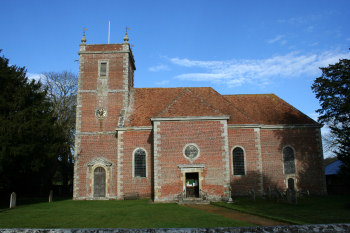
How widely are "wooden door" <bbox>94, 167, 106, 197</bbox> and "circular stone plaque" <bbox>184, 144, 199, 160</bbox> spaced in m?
8.31

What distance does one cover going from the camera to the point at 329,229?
2785mm

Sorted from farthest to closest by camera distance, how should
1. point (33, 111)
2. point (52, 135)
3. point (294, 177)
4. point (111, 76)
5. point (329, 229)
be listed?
point (111, 76)
point (294, 177)
point (52, 135)
point (33, 111)
point (329, 229)

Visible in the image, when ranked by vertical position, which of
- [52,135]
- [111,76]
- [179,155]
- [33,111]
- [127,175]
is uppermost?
[111,76]

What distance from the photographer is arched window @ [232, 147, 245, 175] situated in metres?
23.1

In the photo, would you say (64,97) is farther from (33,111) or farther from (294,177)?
(294,177)

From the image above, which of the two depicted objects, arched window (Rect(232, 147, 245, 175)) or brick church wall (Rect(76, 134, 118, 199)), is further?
brick church wall (Rect(76, 134, 118, 199))

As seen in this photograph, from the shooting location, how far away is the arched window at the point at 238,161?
23109 mm

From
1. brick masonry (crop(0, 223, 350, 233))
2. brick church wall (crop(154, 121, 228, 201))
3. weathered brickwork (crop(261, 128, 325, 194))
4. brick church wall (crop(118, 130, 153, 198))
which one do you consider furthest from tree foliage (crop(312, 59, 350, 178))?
brick masonry (crop(0, 223, 350, 233))

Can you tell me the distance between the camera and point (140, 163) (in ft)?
78.0

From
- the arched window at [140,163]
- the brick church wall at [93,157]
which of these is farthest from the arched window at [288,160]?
the brick church wall at [93,157]

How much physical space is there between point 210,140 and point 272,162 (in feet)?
23.5

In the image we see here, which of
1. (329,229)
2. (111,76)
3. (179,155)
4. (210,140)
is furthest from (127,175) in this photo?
(329,229)

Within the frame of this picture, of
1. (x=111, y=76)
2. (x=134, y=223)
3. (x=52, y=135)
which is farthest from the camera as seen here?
(x=111, y=76)

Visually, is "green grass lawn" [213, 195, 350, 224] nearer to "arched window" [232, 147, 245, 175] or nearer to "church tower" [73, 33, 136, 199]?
"arched window" [232, 147, 245, 175]
